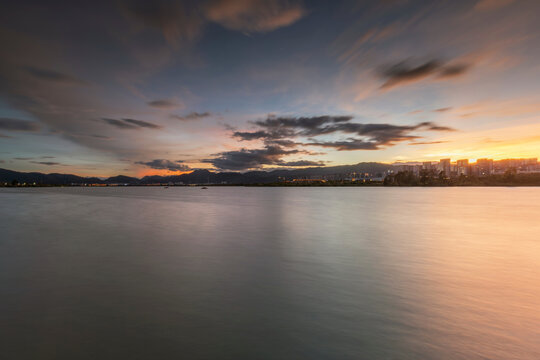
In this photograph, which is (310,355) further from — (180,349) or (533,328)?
(533,328)

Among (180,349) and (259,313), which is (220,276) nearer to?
(259,313)

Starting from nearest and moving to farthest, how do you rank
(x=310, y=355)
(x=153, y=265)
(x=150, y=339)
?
(x=310, y=355)
(x=150, y=339)
(x=153, y=265)

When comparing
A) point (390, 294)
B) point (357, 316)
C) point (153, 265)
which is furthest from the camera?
point (153, 265)

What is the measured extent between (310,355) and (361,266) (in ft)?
24.4

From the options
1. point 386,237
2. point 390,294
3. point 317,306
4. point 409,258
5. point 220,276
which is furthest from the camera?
point 386,237

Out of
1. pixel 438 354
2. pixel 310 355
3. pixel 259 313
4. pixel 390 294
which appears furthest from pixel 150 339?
pixel 390 294

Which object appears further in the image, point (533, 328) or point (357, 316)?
point (357, 316)

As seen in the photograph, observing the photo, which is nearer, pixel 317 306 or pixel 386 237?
pixel 317 306

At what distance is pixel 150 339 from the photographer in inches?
240

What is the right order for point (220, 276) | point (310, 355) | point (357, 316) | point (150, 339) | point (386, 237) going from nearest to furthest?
point (310, 355) → point (150, 339) → point (357, 316) → point (220, 276) → point (386, 237)

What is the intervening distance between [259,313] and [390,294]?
446cm

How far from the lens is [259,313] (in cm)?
745

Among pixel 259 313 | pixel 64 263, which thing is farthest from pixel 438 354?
pixel 64 263

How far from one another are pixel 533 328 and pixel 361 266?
606cm
